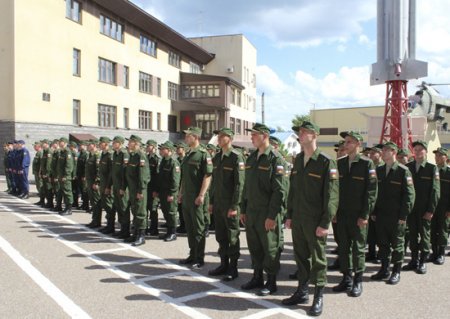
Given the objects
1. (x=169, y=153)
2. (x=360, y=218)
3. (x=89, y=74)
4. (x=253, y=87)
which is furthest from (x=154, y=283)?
(x=253, y=87)

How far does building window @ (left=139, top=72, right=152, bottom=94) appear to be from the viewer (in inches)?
1390

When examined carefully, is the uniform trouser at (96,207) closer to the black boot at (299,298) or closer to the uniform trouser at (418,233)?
the black boot at (299,298)

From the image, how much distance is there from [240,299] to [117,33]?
30.4 m

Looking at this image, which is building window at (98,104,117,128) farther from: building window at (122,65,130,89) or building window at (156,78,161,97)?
building window at (156,78,161,97)

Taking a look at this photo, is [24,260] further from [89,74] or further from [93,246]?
[89,74]

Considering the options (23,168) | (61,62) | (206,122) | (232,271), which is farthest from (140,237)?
(206,122)

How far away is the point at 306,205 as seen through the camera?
4.80m

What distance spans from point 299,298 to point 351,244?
1222 mm

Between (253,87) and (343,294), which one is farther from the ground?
(253,87)

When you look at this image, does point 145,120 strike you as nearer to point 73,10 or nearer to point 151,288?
point 73,10

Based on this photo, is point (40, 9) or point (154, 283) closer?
point (154, 283)

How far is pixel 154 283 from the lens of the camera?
5617mm

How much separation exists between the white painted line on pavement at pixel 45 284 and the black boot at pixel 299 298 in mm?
2336

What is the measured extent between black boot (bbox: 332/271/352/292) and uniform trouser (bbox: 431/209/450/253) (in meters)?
2.51
